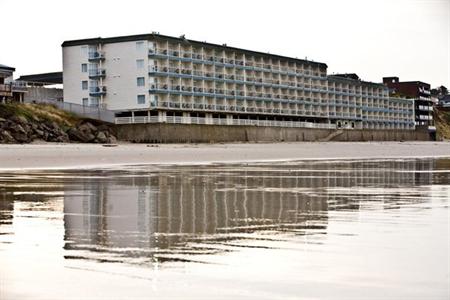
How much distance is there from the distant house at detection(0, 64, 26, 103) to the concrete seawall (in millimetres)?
9889

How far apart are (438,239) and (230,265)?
309 centimetres

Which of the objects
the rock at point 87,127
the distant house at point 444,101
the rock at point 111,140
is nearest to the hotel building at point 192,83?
the rock at point 111,140

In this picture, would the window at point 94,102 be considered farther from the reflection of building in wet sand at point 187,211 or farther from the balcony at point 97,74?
the reflection of building in wet sand at point 187,211

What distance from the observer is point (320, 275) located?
6.36 meters

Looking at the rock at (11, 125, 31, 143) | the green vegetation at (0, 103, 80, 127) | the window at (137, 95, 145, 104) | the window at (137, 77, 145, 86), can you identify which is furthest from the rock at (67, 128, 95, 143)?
the window at (137, 77, 145, 86)

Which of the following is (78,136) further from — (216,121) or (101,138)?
(216,121)

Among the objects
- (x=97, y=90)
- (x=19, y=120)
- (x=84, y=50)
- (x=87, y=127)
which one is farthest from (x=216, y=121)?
(x=19, y=120)

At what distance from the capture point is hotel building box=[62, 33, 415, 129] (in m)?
75.1

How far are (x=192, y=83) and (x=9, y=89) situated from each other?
2309 centimetres

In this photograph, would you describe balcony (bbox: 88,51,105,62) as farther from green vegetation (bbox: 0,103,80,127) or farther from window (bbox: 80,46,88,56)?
green vegetation (bbox: 0,103,80,127)

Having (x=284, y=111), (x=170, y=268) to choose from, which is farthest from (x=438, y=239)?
(x=284, y=111)

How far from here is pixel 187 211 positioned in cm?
1202

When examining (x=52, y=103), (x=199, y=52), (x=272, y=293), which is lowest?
(x=272, y=293)

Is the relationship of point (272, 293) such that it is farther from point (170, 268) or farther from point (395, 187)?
point (395, 187)
